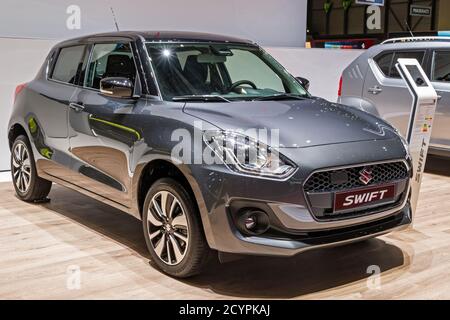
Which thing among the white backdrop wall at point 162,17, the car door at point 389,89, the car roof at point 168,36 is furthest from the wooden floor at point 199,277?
the white backdrop wall at point 162,17

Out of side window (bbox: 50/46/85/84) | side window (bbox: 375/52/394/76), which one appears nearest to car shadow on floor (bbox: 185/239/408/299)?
side window (bbox: 50/46/85/84)

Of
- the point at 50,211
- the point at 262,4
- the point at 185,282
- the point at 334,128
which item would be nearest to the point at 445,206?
the point at 334,128

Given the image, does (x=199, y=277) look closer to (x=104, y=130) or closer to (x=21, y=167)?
(x=104, y=130)

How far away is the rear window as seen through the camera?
7.11m

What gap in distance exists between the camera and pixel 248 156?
3217mm

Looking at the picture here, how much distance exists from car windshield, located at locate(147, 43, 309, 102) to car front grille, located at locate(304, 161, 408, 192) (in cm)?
98

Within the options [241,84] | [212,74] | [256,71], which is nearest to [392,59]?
[256,71]

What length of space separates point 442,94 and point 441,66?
0.35 meters

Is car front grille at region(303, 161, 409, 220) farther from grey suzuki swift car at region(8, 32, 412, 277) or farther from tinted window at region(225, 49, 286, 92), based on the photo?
tinted window at region(225, 49, 286, 92)

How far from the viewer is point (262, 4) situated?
9.16 meters

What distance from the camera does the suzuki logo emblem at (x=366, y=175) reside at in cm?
337

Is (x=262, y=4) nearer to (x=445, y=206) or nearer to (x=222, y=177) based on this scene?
(x=445, y=206)

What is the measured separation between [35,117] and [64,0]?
8.70 ft

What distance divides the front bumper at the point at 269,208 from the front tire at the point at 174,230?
0.12 metres
